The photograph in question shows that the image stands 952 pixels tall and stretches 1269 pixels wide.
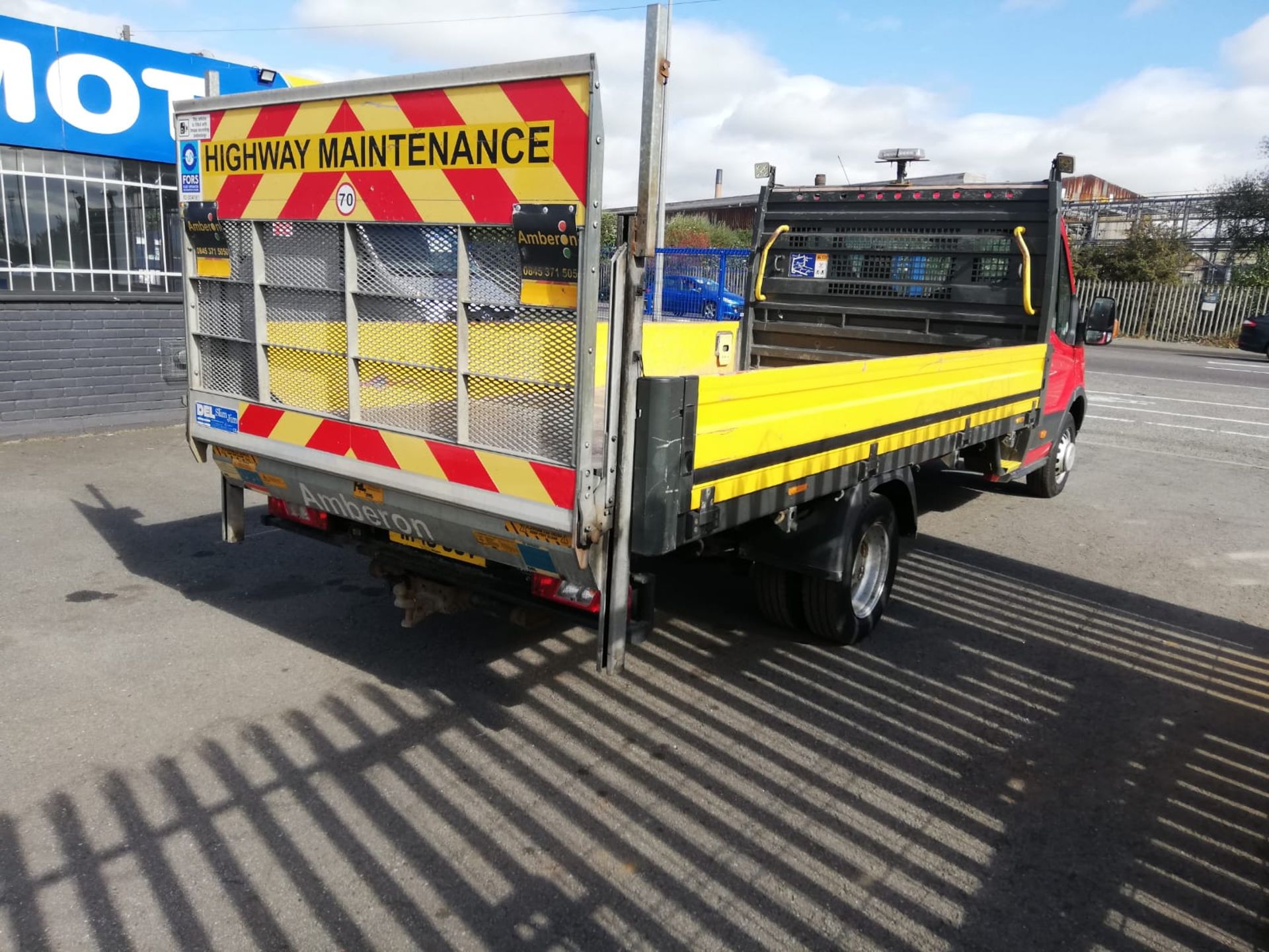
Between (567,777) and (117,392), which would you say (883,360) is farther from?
(117,392)

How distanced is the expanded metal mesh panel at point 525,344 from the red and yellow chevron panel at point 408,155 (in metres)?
0.34

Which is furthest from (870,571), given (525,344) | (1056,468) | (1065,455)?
(1065,455)

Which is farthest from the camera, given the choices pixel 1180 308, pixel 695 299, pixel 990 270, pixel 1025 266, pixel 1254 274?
pixel 1254 274

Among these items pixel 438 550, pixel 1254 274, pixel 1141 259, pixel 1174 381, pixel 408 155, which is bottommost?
pixel 1174 381

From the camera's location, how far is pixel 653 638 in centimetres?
509

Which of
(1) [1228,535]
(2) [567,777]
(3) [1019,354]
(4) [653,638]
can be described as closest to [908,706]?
(4) [653,638]

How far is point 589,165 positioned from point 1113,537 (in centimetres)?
612

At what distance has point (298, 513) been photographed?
14.9 feet

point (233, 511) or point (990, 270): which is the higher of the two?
point (990, 270)

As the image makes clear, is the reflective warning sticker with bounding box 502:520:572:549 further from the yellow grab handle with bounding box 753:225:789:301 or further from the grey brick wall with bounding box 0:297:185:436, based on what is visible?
the grey brick wall with bounding box 0:297:185:436

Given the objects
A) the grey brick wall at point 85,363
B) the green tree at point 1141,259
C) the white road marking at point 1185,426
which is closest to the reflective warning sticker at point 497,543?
the grey brick wall at point 85,363

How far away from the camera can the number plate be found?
3873 mm

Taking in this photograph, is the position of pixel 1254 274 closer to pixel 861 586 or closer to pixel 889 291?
pixel 889 291

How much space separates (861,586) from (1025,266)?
9.20 ft
